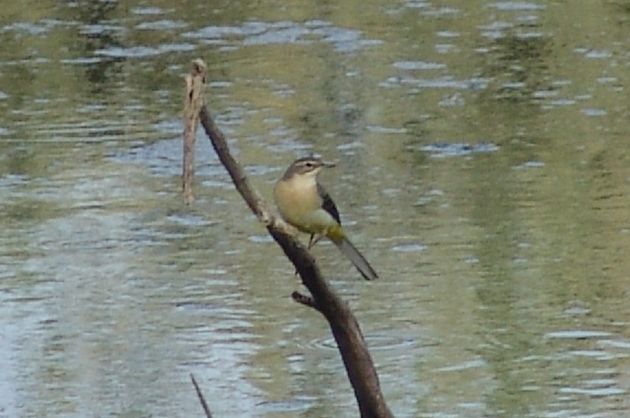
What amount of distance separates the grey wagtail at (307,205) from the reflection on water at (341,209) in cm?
220

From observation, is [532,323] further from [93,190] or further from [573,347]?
[93,190]

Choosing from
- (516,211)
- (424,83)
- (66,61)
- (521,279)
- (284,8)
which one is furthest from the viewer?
(284,8)

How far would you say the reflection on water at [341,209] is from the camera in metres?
6.90

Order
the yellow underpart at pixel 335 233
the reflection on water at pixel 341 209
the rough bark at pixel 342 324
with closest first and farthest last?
the rough bark at pixel 342 324, the yellow underpart at pixel 335 233, the reflection on water at pixel 341 209

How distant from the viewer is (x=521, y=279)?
26.0ft

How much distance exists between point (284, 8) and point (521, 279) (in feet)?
24.3

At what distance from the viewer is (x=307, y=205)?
422cm

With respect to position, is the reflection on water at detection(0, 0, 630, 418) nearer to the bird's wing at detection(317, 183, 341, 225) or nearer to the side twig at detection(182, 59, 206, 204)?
the bird's wing at detection(317, 183, 341, 225)

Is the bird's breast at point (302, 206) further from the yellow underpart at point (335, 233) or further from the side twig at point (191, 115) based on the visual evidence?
the side twig at point (191, 115)

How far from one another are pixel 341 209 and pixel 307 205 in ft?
16.2

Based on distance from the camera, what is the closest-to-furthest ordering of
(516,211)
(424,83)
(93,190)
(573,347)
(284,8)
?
1. (573,347)
2. (516,211)
3. (93,190)
4. (424,83)
5. (284,8)

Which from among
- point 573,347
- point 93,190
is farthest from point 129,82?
point 573,347

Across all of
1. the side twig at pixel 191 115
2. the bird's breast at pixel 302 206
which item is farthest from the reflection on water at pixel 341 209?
the side twig at pixel 191 115

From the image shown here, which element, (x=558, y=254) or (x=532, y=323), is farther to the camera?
(x=558, y=254)
